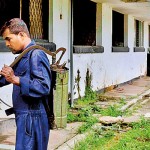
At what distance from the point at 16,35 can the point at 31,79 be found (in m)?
0.38

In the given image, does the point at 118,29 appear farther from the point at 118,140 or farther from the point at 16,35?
the point at 16,35

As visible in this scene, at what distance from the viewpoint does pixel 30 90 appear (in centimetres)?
321

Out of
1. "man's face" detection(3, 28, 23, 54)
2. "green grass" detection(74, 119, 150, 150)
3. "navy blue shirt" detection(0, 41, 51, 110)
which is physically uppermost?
"man's face" detection(3, 28, 23, 54)

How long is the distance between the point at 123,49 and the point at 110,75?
7.40 ft

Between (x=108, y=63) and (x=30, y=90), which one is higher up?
(x=30, y=90)

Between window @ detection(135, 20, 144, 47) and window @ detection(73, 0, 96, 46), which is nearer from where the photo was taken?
window @ detection(73, 0, 96, 46)

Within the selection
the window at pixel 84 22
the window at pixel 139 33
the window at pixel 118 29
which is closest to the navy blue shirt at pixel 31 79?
the window at pixel 84 22

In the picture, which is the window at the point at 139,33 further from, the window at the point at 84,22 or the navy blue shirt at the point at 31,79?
the navy blue shirt at the point at 31,79

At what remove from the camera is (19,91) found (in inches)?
130

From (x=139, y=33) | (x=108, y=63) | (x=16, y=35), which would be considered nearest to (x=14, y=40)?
(x=16, y=35)

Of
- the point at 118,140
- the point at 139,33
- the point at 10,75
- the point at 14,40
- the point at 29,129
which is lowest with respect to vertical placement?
the point at 118,140

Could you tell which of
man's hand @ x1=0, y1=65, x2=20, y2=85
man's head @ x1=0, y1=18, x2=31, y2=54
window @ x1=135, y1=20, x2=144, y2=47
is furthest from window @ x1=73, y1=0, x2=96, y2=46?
man's hand @ x1=0, y1=65, x2=20, y2=85

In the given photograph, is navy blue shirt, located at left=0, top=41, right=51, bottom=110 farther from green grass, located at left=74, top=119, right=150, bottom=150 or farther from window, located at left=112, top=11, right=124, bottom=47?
window, located at left=112, top=11, right=124, bottom=47

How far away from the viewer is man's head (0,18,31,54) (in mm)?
3277
